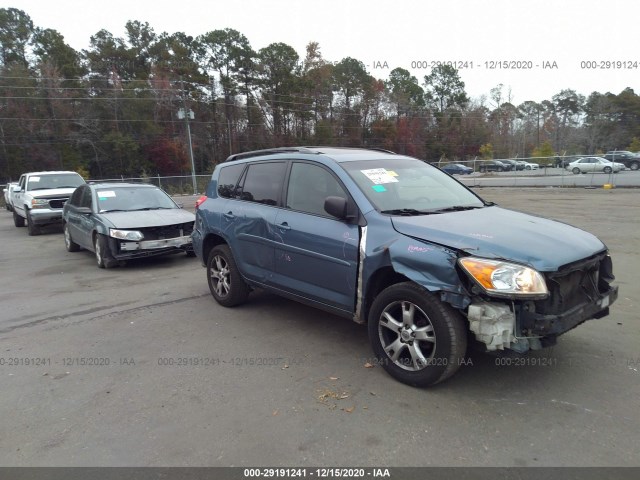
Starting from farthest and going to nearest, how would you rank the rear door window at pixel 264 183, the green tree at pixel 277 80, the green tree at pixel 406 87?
1. the green tree at pixel 406 87
2. the green tree at pixel 277 80
3. the rear door window at pixel 264 183

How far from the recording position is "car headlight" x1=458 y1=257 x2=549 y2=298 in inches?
124

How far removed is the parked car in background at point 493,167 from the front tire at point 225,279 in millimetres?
39664

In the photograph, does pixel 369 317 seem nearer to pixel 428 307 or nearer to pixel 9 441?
pixel 428 307

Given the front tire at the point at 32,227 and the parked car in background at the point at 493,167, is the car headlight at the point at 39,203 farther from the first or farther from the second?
the parked car in background at the point at 493,167

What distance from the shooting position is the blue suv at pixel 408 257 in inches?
128

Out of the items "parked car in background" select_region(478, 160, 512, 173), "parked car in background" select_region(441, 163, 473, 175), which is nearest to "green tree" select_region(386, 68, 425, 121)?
"parked car in background" select_region(441, 163, 473, 175)

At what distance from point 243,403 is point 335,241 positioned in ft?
5.11

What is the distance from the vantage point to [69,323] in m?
5.40

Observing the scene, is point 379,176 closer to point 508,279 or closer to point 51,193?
point 508,279

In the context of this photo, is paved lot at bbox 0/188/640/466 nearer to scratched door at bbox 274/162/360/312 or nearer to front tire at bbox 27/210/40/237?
scratched door at bbox 274/162/360/312

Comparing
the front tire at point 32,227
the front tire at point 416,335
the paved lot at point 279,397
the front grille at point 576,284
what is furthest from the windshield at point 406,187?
the front tire at point 32,227

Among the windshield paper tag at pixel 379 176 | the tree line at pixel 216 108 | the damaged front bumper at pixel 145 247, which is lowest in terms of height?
the damaged front bumper at pixel 145 247

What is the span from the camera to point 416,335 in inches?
139

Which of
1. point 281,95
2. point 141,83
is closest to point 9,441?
point 141,83
